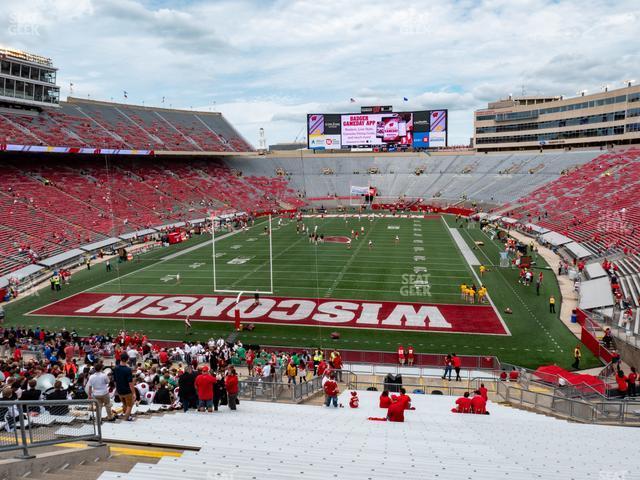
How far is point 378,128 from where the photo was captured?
65.6 meters

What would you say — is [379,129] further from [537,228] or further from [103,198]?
[103,198]

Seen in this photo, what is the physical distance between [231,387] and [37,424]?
142 inches

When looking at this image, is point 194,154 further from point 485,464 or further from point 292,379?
point 485,464

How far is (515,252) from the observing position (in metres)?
31.2

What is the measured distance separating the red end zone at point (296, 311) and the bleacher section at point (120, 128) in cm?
2307

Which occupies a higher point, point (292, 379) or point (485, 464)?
point (485, 464)

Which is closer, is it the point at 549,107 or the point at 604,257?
the point at 604,257

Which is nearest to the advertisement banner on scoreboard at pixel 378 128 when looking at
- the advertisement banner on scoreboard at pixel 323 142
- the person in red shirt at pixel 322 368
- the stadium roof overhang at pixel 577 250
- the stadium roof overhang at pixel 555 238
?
the advertisement banner on scoreboard at pixel 323 142

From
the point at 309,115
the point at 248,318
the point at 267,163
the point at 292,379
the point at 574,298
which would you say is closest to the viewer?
the point at 292,379

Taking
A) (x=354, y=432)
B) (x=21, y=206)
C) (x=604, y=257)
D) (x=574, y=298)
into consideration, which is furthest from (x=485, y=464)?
(x=21, y=206)

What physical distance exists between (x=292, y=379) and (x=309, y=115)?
5721cm

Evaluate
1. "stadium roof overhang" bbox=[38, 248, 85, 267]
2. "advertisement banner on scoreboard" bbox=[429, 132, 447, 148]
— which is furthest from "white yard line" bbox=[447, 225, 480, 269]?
"advertisement banner on scoreboard" bbox=[429, 132, 447, 148]

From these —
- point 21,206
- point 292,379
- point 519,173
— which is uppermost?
point 519,173

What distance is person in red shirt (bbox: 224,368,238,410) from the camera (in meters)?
8.22
